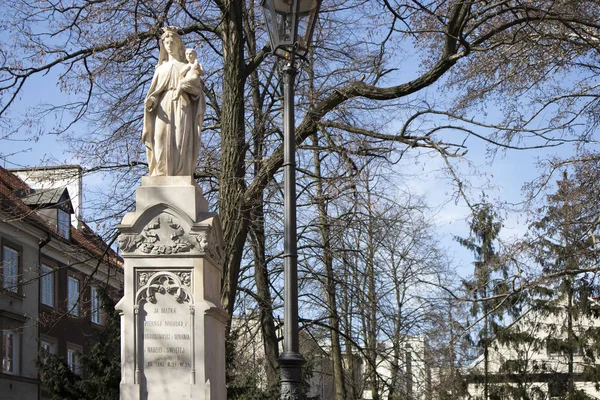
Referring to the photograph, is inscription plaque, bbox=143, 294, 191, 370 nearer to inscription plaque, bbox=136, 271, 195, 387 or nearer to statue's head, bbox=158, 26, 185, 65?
inscription plaque, bbox=136, 271, 195, 387

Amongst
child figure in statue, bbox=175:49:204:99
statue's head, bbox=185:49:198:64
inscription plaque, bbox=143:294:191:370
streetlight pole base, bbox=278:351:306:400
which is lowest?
streetlight pole base, bbox=278:351:306:400

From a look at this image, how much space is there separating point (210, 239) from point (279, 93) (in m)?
10.2

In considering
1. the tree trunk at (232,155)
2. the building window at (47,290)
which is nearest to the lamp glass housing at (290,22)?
the tree trunk at (232,155)

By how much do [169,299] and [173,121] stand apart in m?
2.08

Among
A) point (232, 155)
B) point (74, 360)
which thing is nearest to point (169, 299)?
point (232, 155)

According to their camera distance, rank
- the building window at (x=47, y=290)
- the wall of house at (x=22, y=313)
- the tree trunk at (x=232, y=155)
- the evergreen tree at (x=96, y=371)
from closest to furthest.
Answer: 1. the evergreen tree at (x=96, y=371)
2. the tree trunk at (x=232, y=155)
3. the wall of house at (x=22, y=313)
4. the building window at (x=47, y=290)

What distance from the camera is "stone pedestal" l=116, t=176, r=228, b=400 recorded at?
1029 cm

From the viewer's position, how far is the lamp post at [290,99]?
9.63 m

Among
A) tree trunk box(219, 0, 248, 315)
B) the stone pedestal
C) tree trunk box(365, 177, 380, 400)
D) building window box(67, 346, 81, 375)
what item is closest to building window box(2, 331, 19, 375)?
building window box(67, 346, 81, 375)

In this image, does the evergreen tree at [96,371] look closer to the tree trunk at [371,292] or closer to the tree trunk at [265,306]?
the tree trunk at [265,306]

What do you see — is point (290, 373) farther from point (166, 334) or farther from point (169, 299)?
point (169, 299)

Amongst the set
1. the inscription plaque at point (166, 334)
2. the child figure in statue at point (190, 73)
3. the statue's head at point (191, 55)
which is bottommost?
the inscription plaque at point (166, 334)

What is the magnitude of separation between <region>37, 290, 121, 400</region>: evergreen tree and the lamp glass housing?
6357mm

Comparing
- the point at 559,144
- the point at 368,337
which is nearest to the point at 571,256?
the point at 559,144
